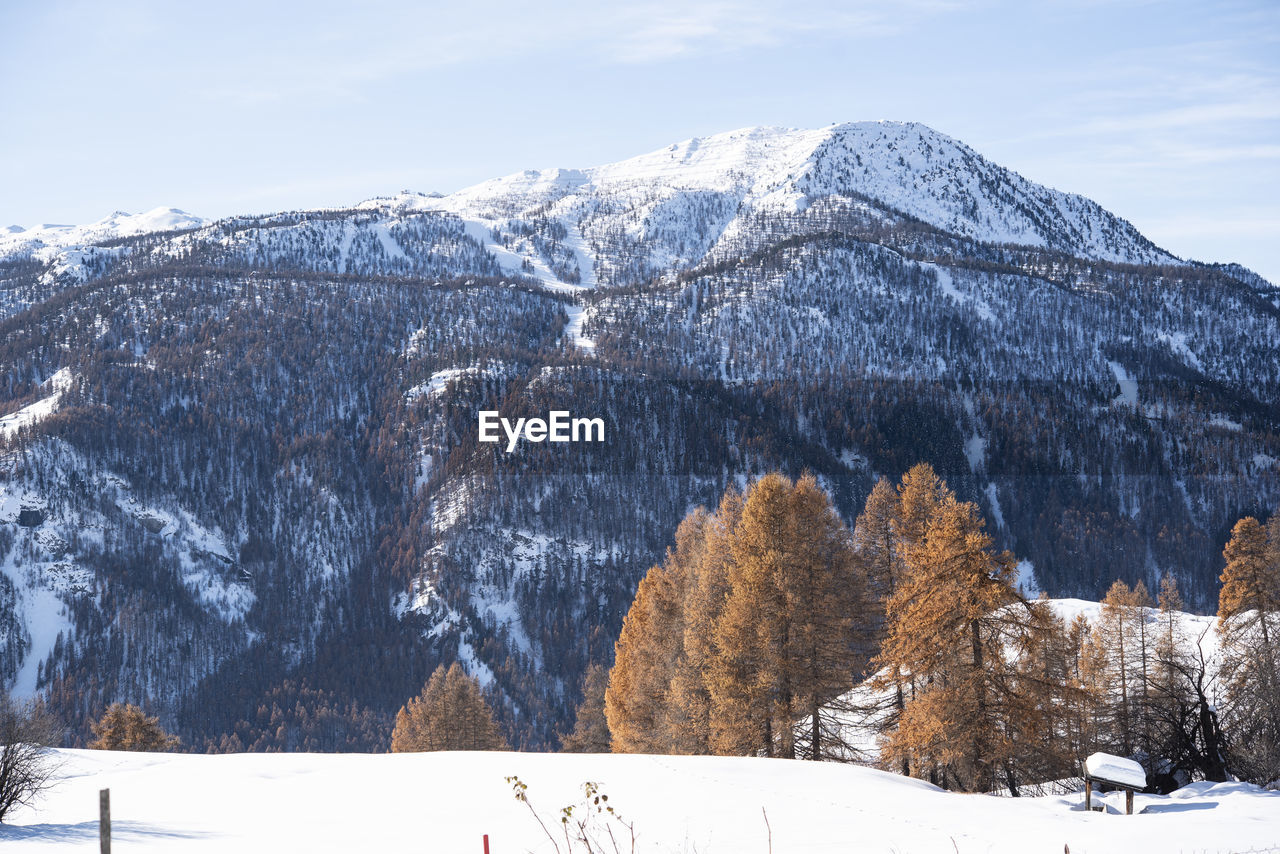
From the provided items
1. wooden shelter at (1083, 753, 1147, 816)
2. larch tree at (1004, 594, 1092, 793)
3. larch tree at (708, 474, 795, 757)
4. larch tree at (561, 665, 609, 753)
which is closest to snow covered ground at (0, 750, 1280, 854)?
wooden shelter at (1083, 753, 1147, 816)

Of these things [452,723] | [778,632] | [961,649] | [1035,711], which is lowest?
[452,723]

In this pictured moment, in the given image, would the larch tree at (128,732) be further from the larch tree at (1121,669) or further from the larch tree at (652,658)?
the larch tree at (1121,669)

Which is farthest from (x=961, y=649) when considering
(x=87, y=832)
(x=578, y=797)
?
(x=87, y=832)

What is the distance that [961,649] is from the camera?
24.4 m

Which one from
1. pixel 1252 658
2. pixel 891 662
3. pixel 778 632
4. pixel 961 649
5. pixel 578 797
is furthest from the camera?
pixel 1252 658

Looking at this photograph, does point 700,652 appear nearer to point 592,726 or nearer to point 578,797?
point 578,797

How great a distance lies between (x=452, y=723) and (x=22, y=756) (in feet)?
104

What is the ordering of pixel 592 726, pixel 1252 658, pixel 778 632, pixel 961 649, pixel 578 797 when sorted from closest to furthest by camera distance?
pixel 578 797
pixel 961 649
pixel 778 632
pixel 1252 658
pixel 592 726

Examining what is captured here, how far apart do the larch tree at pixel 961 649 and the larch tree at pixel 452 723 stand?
1257 inches

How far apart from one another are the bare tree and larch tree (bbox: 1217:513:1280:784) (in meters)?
31.6

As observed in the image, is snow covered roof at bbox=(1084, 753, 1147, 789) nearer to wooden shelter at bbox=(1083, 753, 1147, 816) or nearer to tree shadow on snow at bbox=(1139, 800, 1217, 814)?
wooden shelter at bbox=(1083, 753, 1147, 816)

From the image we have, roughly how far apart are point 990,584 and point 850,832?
29.5 ft

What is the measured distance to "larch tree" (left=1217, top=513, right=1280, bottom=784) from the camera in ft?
88.2

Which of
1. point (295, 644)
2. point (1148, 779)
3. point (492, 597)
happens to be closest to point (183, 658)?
point (295, 644)
